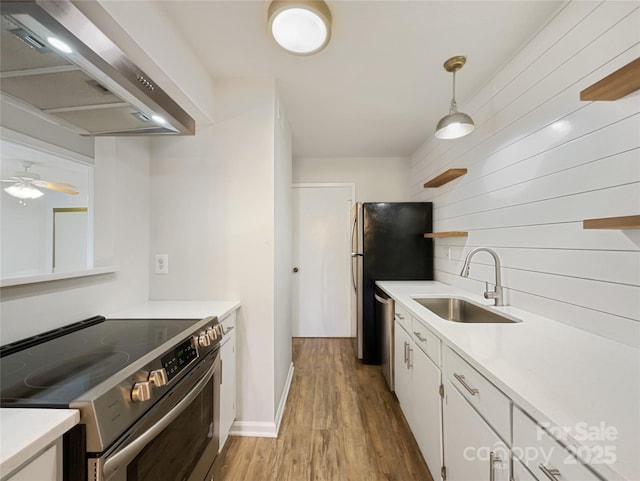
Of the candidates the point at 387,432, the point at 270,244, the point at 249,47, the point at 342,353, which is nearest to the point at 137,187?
the point at 270,244

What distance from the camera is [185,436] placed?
1091 mm

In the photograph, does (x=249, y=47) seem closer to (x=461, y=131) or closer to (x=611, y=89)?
(x=461, y=131)

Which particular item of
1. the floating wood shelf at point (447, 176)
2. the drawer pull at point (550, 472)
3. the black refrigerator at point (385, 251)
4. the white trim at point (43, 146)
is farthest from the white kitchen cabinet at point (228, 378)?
the floating wood shelf at point (447, 176)

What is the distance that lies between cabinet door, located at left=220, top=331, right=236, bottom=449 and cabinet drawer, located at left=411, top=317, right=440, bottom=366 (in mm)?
1176

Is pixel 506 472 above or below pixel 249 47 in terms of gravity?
below

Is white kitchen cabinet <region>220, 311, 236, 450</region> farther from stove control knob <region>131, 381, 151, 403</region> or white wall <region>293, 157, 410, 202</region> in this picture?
white wall <region>293, 157, 410, 202</region>

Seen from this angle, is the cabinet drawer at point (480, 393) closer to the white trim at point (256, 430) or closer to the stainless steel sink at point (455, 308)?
the stainless steel sink at point (455, 308)

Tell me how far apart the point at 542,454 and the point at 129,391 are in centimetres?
116

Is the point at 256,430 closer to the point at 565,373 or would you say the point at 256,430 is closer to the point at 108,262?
the point at 108,262

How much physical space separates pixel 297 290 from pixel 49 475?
304 cm

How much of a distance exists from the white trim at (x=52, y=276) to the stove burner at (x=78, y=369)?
390mm

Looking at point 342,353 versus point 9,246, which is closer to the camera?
point 9,246

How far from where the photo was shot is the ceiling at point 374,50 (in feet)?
4.30

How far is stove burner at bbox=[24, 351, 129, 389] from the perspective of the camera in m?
0.77
